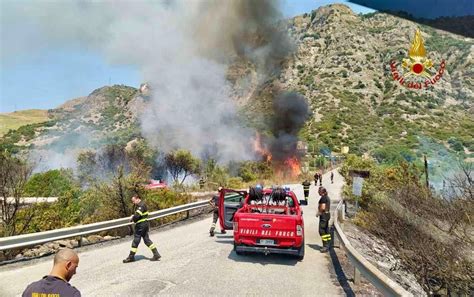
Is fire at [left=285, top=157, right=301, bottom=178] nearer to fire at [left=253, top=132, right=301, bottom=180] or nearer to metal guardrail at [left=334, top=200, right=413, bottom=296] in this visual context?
fire at [left=253, top=132, right=301, bottom=180]

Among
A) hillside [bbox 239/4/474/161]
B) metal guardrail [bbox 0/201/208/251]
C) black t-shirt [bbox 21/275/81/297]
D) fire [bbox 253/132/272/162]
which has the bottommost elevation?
metal guardrail [bbox 0/201/208/251]

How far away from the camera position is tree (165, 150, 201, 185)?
5475cm

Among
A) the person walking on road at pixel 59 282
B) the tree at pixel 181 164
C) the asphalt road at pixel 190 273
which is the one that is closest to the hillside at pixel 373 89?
the tree at pixel 181 164

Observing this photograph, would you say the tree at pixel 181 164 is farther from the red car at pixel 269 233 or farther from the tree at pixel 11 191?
the red car at pixel 269 233

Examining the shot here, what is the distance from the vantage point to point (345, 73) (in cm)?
10594

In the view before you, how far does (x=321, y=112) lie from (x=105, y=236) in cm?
8345

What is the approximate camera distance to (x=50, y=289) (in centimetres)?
325

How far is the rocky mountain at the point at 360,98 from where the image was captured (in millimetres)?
81938

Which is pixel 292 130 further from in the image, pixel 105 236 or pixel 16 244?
pixel 16 244

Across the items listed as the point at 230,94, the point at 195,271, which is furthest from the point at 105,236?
the point at 230,94

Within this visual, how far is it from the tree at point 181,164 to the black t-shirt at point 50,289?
5135cm

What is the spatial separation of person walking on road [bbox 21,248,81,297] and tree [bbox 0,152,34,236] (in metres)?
13.3

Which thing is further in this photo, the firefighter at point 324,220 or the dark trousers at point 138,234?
the firefighter at point 324,220

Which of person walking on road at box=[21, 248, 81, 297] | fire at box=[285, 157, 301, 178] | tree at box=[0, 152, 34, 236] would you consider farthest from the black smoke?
person walking on road at box=[21, 248, 81, 297]
